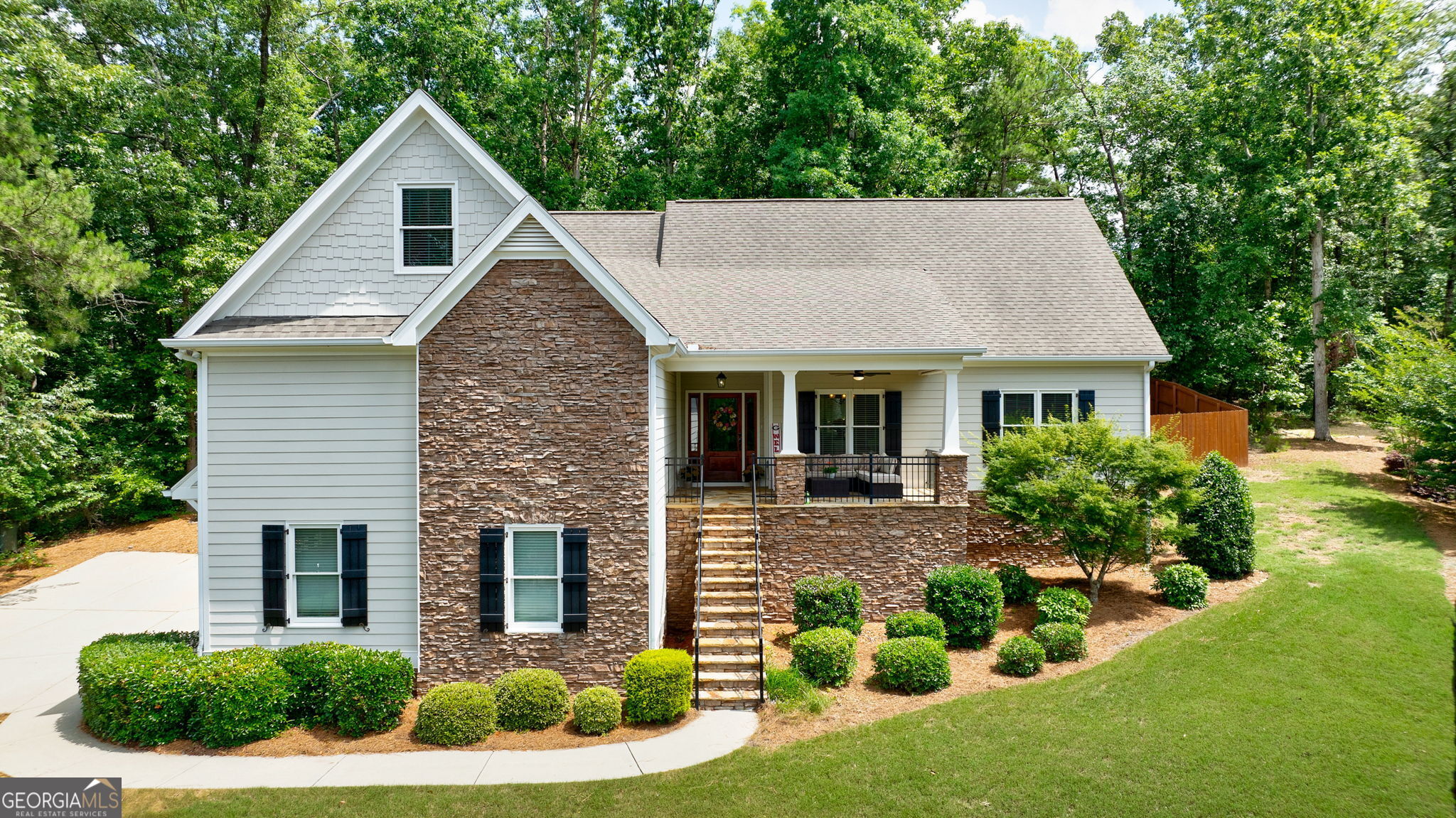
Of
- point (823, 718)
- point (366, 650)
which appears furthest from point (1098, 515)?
point (366, 650)

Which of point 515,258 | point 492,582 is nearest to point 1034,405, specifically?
point 515,258

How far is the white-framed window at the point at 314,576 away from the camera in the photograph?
1014cm

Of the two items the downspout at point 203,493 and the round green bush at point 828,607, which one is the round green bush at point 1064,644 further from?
the downspout at point 203,493

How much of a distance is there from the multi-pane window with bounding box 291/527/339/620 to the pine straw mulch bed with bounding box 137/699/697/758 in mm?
1821

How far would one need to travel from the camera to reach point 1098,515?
11.3m

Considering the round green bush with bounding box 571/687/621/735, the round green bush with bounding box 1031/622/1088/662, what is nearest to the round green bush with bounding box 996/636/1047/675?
the round green bush with bounding box 1031/622/1088/662

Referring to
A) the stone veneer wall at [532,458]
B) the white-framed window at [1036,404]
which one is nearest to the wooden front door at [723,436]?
the white-framed window at [1036,404]

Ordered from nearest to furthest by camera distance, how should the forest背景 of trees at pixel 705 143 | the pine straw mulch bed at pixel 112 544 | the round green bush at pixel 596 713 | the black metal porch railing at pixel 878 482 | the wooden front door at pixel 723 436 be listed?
the round green bush at pixel 596 713
the black metal porch railing at pixel 878 482
the wooden front door at pixel 723 436
the pine straw mulch bed at pixel 112 544
the forest背景 of trees at pixel 705 143

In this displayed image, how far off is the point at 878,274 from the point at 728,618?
9.34m

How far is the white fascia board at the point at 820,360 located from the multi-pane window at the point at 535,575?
12.5 ft

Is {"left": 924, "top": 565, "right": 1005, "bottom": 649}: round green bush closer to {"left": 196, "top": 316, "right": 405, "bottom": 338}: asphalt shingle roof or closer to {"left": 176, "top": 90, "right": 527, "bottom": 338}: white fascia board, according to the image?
{"left": 176, "top": 90, "right": 527, "bottom": 338}: white fascia board

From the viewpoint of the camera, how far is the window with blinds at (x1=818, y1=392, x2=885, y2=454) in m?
15.4

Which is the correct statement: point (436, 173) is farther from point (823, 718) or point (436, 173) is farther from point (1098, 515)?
point (1098, 515)

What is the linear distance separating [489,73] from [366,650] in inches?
985
